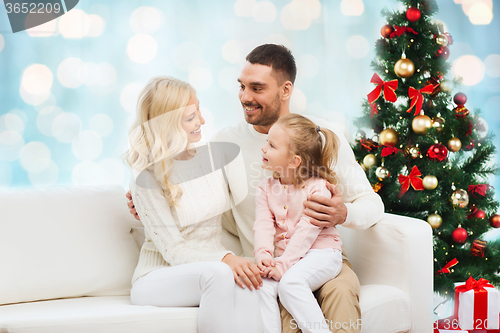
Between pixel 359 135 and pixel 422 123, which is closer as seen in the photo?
pixel 422 123

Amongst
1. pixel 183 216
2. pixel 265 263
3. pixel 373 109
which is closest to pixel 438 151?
pixel 373 109

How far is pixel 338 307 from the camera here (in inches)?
49.7

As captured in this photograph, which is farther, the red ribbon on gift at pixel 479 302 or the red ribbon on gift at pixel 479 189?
the red ribbon on gift at pixel 479 189

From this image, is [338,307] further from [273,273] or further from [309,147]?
[309,147]

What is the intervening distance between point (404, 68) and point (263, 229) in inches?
47.3

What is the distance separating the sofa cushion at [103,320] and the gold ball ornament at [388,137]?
135 cm

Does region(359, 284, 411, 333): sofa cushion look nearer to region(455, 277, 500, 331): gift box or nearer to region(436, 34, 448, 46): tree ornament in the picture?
region(455, 277, 500, 331): gift box

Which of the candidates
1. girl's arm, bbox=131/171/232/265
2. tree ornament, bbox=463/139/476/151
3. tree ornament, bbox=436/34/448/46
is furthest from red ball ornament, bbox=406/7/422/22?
girl's arm, bbox=131/171/232/265

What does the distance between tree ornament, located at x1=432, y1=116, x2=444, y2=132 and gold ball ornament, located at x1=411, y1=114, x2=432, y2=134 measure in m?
0.04

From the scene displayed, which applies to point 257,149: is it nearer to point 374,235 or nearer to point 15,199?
point 374,235

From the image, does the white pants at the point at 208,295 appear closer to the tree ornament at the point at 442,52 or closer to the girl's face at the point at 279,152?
the girl's face at the point at 279,152

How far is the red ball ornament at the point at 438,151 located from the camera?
2.04 metres

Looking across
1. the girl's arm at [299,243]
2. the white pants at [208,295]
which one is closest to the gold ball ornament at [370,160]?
the girl's arm at [299,243]

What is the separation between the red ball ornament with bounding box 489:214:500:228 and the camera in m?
2.12
